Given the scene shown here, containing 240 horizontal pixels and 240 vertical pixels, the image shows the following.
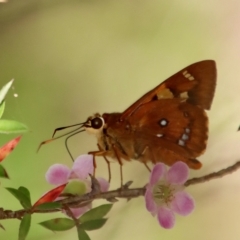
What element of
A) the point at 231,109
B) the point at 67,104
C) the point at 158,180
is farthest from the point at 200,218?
the point at 67,104

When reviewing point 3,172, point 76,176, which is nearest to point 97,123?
point 76,176

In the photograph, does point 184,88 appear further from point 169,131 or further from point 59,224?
point 59,224

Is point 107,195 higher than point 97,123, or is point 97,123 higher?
point 97,123

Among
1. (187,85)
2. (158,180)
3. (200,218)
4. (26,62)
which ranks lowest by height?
(200,218)

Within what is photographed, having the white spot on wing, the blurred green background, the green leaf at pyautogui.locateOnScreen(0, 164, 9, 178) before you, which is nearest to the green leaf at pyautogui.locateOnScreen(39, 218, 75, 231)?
the blurred green background

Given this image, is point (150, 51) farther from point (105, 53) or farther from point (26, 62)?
point (26, 62)

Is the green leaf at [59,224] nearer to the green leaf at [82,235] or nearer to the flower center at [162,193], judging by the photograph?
the green leaf at [82,235]
